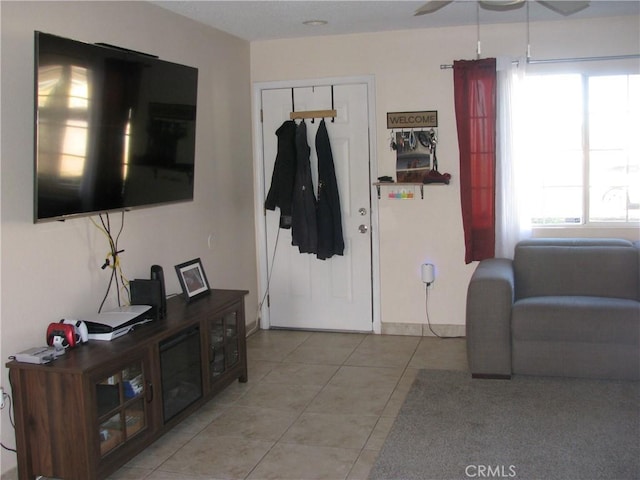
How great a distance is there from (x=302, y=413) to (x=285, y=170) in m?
2.09

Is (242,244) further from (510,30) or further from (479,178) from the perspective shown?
(510,30)

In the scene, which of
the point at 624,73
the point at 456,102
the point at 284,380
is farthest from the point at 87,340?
the point at 624,73

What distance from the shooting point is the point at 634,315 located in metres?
4.05

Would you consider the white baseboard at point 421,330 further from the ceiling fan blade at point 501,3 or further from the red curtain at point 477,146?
the ceiling fan blade at point 501,3

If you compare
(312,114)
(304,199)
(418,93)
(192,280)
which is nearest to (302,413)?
(192,280)

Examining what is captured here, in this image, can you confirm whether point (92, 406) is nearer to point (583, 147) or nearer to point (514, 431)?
point (514, 431)

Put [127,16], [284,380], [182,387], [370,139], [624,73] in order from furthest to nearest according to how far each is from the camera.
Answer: [370,139] < [624,73] < [284,380] < [127,16] < [182,387]

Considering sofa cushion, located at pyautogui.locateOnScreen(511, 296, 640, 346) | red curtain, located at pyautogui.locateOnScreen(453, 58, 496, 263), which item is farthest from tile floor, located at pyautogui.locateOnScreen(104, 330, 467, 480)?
red curtain, located at pyautogui.locateOnScreen(453, 58, 496, 263)

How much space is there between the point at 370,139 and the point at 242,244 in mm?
1252

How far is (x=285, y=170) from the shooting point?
532 centimetres

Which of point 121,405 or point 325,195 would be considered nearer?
point 121,405

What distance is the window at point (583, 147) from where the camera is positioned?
16.1 feet

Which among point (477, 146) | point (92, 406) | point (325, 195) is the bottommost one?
point (92, 406)

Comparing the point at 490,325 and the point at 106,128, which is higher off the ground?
the point at 106,128
